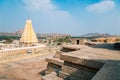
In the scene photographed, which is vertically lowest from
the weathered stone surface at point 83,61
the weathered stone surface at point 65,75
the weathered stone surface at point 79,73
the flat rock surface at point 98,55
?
the weathered stone surface at point 65,75

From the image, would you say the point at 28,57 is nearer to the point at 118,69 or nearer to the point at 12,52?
the point at 12,52

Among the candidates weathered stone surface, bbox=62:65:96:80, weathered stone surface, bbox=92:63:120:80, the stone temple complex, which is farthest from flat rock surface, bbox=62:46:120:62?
the stone temple complex

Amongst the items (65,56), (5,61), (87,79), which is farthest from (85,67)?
(5,61)

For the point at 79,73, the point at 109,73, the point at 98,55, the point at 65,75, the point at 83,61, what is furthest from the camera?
the point at 65,75

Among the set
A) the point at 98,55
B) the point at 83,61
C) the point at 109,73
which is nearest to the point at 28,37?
the point at 98,55

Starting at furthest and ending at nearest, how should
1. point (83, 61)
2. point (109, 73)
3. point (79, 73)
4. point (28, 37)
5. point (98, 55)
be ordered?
point (28, 37), point (98, 55), point (79, 73), point (83, 61), point (109, 73)

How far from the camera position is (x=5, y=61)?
6965 mm

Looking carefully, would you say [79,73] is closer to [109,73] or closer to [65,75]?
[65,75]

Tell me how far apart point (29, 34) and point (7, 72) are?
9305 mm

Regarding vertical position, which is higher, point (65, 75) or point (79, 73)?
point (79, 73)

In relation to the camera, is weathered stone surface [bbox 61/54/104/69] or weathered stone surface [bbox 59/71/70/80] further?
weathered stone surface [bbox 59/71/70/80]

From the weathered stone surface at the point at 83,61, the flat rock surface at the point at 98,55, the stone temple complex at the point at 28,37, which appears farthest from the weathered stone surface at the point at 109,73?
the stone temple complex at the point at 28,37

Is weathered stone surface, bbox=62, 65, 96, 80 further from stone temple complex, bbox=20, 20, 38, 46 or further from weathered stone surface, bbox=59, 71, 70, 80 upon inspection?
stone temple complex, bbox=20, 20, 38, 46

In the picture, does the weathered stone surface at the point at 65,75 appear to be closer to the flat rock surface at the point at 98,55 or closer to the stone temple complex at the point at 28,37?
the flat rock surface at the point at 98,55
